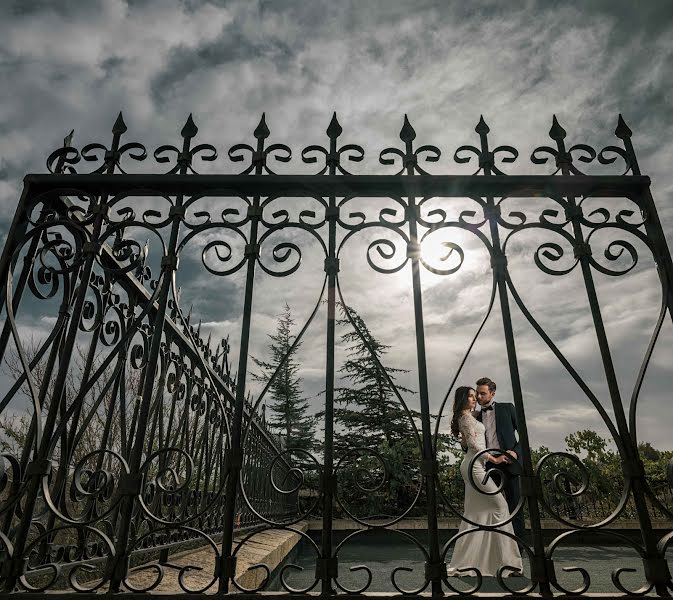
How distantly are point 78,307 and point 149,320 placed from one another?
101cm

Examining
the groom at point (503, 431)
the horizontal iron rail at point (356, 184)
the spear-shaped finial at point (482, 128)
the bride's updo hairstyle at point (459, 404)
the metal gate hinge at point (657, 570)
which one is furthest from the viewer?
the bride's updo hairstyle at point (459, 404)

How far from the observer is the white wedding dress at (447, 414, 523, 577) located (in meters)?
3.54

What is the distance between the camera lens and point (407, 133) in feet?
6.40

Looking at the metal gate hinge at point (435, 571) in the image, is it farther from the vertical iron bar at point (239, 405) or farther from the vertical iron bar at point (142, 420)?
the vertical iron bar at point (142, 420)

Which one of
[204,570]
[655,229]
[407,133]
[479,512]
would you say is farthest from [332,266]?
[479,512]

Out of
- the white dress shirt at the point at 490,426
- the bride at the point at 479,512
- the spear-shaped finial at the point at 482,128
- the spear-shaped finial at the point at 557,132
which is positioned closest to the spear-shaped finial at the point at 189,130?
the spear-shaped finial at the point at 482,128

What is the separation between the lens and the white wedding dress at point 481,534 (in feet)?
11.6

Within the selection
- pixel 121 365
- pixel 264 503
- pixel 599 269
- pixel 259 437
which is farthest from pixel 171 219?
pixel 264 503

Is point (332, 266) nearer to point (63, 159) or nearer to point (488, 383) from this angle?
point (63, 159)

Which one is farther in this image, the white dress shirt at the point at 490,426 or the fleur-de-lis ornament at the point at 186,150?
the white dress shirt at the point at 490,426

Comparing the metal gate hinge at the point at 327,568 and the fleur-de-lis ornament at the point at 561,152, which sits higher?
the fleur-de-lis ornament at the point at 561,152

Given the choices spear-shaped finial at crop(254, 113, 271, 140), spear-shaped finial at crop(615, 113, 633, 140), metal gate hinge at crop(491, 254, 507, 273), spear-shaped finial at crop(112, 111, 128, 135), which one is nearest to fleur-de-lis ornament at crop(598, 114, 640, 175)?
spear-shaped finial at crop(615, 113, 633, 140)

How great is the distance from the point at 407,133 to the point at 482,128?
34 centimetres

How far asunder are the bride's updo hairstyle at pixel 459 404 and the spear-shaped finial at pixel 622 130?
2.64 m
